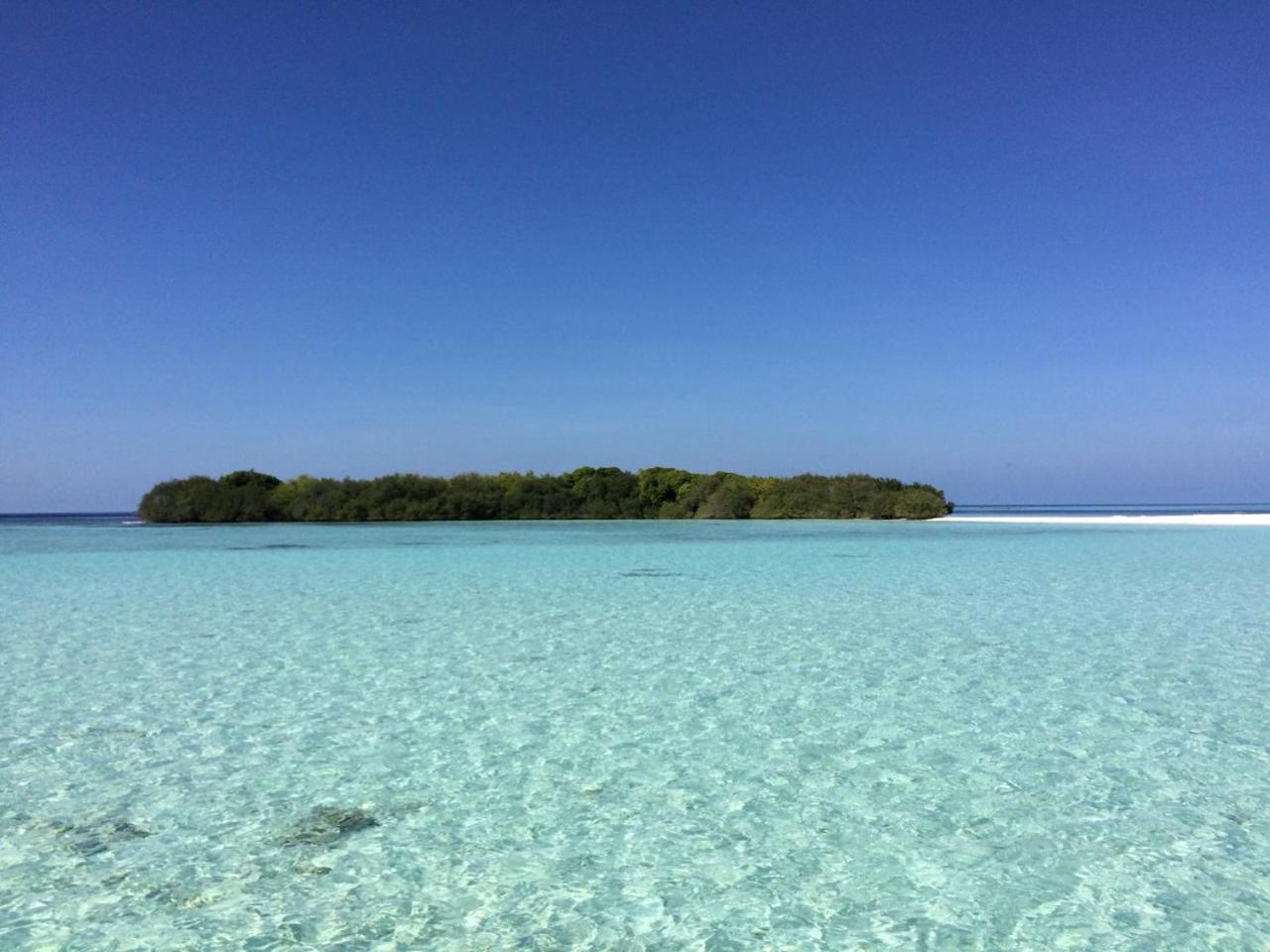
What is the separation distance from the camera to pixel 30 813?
283 centimetres

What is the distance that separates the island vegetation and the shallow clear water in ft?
109

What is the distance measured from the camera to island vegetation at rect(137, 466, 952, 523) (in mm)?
40469

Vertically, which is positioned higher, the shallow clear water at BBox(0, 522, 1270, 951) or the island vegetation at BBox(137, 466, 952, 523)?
the island vegetation at BBox(137, 466, 952, 523)

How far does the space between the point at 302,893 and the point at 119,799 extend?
3.65ft

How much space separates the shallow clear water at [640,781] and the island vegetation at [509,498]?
109 ft

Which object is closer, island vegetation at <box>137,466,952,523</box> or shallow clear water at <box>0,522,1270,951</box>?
shallow clear water at <box>0,522,1270,951</box>

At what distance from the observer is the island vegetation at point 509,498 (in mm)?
40469

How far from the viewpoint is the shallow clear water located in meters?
2.15

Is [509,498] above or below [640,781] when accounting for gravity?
above

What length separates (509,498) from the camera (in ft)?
140

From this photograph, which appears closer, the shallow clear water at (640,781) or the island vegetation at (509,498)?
the shallow clear water at (640,781)

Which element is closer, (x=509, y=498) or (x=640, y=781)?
(x=640, y=781)

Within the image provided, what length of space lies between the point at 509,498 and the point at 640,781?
3991 cm

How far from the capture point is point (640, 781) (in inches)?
125
